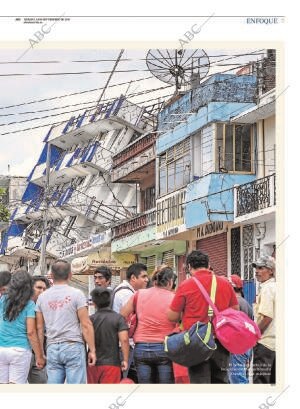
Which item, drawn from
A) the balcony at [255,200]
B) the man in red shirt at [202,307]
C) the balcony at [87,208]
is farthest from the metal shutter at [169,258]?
the man in red shirt at [202,307]

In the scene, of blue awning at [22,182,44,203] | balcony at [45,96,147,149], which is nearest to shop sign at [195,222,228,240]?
balcony at [45,96,147,149]

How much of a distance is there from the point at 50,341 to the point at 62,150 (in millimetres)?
34371

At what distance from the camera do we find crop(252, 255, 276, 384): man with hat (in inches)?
411

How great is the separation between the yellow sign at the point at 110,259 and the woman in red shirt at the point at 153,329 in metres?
24.4

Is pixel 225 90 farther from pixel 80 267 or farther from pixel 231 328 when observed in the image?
pixel 231 328

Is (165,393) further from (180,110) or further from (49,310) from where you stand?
(180,110)

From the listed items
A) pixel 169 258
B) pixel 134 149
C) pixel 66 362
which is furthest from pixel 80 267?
pixel 66 362

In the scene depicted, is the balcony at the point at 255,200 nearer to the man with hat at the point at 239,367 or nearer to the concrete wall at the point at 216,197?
the concrete wall at the point at 216,197

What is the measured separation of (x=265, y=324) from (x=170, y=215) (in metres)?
18.0

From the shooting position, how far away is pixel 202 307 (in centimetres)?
989

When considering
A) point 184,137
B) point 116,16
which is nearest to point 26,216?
point 184,137

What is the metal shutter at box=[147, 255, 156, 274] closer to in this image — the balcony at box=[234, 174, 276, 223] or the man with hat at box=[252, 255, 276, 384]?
the balcony at box=[234, 174, 276, 223]

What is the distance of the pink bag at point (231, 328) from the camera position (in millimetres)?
9797

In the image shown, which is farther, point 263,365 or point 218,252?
point 218,252
